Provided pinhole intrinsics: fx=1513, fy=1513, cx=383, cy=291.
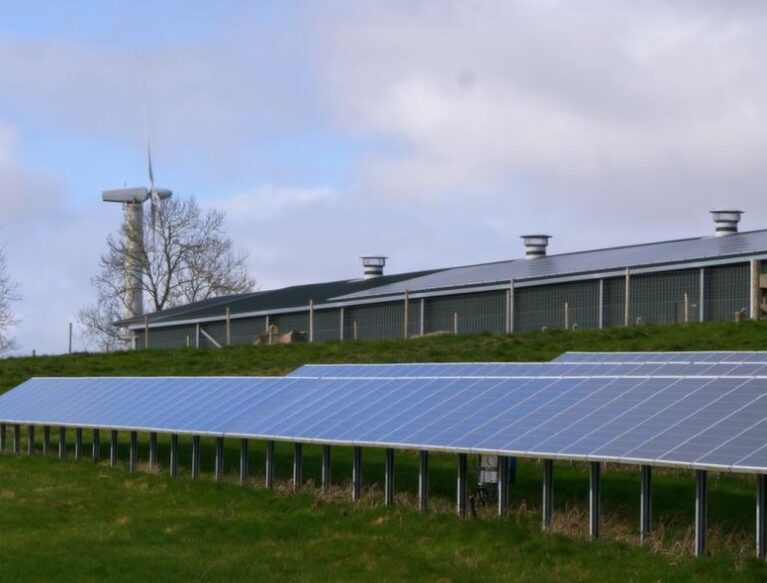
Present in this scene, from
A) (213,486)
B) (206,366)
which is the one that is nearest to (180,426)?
(213,486)

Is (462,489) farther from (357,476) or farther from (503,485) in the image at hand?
(357,476)

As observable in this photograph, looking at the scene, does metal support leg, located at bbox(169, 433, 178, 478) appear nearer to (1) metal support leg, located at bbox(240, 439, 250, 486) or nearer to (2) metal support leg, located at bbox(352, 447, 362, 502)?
(1) metal support leg, located at bbox(240, 439, 250, 486)

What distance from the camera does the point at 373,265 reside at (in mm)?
74062

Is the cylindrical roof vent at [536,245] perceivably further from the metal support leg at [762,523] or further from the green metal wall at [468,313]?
the metal support leg at [762,523]

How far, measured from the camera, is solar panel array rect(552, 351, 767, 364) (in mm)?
31188

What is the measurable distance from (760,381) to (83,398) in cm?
1976

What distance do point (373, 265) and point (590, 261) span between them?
22.7 m

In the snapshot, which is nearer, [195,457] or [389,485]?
[389,485]

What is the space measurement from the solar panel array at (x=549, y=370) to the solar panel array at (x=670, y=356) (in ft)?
7.74

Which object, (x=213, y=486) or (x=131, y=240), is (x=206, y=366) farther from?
(x=131, y=240)

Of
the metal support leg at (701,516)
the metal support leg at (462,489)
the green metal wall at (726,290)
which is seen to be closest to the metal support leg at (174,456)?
the metal support leg at (462,489)

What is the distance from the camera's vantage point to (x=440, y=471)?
1150 inches

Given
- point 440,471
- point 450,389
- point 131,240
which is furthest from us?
point 131,240

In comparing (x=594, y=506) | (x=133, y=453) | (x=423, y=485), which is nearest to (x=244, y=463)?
(x=133, y=453)
